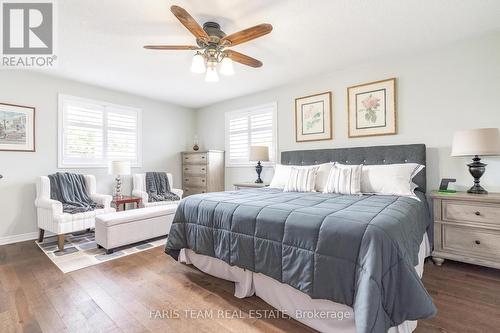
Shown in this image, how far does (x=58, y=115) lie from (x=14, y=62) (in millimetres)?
849

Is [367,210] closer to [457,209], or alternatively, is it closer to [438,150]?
[457,209]

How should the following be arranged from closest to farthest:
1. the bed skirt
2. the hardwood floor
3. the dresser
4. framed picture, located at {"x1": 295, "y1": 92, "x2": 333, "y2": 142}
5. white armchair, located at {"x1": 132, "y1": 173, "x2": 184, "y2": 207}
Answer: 1. the bed skirt
2. the hardwood floor
3. framed picture, located at {"x1": 295, "y1": 92, "x2": 333, "y2": 142}
4. white armchair, located at {"x1": 132, "y1": 173, "x2": 184, "y2": 207}
5. the dresser

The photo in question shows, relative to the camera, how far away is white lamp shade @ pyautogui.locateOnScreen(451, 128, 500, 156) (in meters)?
2.31

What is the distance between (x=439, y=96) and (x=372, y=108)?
735mm

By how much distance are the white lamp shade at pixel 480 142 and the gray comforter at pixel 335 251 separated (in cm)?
93

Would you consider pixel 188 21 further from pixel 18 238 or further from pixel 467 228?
pixel 18 238

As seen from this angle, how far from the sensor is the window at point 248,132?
4438mm

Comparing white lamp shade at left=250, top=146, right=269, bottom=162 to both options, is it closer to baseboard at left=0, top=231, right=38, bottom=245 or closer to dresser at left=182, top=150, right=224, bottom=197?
dresser at left=182, top=150, right=224, bottom=197

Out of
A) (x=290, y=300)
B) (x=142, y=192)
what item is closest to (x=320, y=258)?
(x=290, y=300)

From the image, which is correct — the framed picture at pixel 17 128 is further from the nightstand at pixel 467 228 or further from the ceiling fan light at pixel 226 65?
the nightstand at pixel 467 228

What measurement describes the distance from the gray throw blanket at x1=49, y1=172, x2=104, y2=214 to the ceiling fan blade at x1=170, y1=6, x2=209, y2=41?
2.81 metres

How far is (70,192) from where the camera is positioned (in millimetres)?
3525

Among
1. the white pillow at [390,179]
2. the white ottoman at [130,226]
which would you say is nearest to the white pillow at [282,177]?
the white pillow at [390,179]

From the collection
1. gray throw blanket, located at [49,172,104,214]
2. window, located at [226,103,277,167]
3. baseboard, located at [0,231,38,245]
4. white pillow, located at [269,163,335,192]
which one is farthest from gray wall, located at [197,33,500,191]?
baseboard, located at [0,231,38,245]
